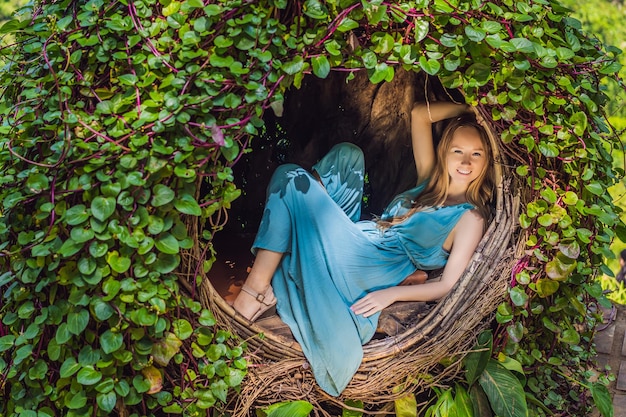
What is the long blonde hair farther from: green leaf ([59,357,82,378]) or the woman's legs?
green leaf ([59,357,82,378])

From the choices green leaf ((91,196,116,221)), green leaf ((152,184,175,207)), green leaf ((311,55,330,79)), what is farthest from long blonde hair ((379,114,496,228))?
green leaf ((91,196,116,221))

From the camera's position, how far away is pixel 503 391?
278 cm

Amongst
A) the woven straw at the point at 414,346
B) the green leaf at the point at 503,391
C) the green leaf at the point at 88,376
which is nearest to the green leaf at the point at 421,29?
the woven straw at the point at 414,346

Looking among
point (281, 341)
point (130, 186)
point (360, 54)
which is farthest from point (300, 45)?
point (281, 341)

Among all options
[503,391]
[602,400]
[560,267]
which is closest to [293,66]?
[560,267]

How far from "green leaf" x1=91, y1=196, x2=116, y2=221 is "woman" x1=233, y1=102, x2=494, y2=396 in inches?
30.1

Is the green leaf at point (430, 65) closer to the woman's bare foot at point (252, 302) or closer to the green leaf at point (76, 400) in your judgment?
the woman's bare foot at point (252, 302)

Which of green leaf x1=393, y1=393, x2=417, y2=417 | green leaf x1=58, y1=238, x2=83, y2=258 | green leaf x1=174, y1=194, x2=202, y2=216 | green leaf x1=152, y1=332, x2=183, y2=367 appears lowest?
green leaf x1=393, y1=393, x2=417, y2=417

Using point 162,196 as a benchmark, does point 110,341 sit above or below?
below

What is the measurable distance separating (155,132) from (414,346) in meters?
1.21

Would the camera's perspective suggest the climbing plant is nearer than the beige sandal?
Yes

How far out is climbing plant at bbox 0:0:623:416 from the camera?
229cm

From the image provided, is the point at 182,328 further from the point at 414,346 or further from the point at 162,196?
the point at 414,346

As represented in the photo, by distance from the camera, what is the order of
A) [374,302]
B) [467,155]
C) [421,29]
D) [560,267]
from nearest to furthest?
[421,29] < [560,267] < [374,302] < [467,155]
